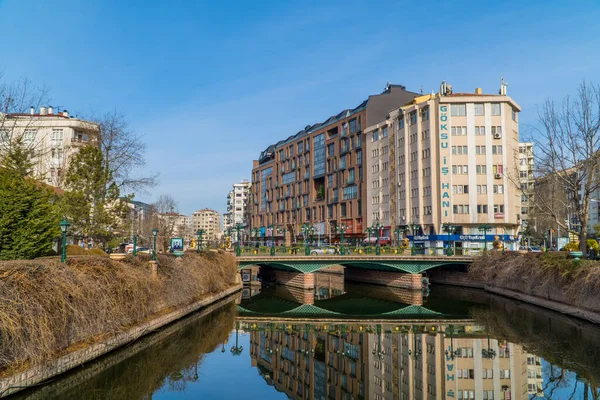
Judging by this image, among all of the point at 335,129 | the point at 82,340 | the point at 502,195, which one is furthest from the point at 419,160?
the point at 82,340

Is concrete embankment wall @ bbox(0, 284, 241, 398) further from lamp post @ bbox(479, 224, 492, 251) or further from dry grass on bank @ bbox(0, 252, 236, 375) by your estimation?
lamp post @ bbox(479, 224, 492, 251)

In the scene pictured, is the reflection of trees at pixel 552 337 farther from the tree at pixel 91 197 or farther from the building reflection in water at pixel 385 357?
the tree at pixel 91 197

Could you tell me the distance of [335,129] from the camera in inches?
3652

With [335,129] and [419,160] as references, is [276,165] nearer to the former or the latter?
[335,129]

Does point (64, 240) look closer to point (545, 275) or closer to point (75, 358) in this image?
point (75, 358)

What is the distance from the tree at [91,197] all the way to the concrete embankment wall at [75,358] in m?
11.8

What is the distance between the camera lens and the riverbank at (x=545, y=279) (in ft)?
93.5

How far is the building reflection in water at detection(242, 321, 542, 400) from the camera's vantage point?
1864 cm

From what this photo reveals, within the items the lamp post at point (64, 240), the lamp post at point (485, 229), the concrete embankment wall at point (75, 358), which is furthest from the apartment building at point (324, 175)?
the lamp post at point (64, 240)

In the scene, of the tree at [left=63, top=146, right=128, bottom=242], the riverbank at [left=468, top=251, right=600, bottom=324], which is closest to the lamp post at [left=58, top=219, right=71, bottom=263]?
the tree at [left=63, top=146, right=128, bottom=242]

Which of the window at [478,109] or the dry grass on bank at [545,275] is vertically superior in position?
the window at [478,109]

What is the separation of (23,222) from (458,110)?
56.3 m

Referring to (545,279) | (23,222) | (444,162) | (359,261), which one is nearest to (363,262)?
(359,261)

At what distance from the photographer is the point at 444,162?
217 feet
